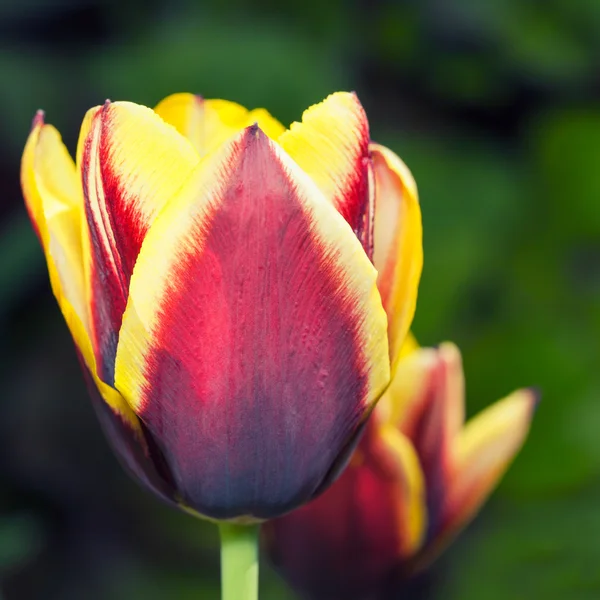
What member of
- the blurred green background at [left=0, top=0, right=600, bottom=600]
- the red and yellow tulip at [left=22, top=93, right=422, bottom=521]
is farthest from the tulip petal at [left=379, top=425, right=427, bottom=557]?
the blurred green background at [left=0, top=0, right=600, bottom=600]

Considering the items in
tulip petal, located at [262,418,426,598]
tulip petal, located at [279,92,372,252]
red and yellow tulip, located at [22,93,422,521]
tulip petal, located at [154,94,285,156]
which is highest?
tulip petal, located at [154,94,285,156]

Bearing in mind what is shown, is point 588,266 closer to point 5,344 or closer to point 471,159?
point 471,159

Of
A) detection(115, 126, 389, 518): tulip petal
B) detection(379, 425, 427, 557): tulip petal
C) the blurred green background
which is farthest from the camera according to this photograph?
the blurred green background

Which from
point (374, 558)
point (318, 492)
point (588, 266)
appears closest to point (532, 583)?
point (588, 266)

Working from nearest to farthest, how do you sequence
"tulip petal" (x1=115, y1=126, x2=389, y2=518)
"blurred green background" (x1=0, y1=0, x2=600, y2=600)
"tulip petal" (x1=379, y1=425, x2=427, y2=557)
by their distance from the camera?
"tulip petal" (x1=115, y1=126, x2=389, y2=518), "tulip petal" (x1=379, y1=425, x2=427, y2=557), "blurred green background" (x1=0, y1=0, x2=600, y2=600)

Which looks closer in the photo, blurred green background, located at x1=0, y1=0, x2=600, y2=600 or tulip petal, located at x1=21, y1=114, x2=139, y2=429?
tulip petal, located at x1=21, y1=114, x2=139, y2=429

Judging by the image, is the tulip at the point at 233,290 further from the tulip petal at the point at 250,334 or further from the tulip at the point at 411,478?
the tulip at the point at 411,478

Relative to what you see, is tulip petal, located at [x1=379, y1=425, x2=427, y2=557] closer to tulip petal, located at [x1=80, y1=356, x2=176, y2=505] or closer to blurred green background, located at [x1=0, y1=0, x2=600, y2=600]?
tulip petal, located at [x1=80, y1=356, x2=176, y2=505]

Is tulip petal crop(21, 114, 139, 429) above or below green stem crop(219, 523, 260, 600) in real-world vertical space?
above
